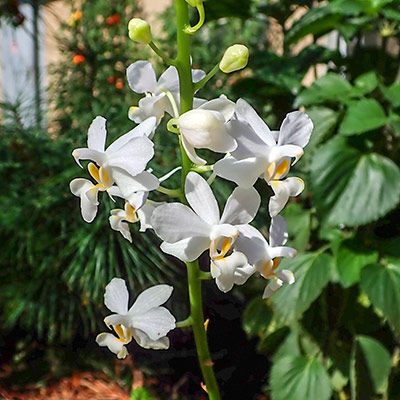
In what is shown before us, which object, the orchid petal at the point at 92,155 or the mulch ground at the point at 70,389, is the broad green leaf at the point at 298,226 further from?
the orchid petal at the point at 92,155

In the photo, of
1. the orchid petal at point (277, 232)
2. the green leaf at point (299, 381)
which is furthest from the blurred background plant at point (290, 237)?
the orchid petal at point (277, 232)

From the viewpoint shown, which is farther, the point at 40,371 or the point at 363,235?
the point at 40,371

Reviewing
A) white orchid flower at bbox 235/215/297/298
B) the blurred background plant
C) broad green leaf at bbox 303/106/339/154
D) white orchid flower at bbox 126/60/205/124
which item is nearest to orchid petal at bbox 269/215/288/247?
white orchid flower at bbox 235/215/297/298

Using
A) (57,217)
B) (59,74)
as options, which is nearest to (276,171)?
(57,217)

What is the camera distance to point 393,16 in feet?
3.40

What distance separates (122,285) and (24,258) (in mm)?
739

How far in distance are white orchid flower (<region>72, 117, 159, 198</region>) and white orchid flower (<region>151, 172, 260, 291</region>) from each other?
2 cm

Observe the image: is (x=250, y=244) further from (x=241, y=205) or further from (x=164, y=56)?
(x=164, y=56)

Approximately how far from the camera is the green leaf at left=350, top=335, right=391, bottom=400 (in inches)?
36.1

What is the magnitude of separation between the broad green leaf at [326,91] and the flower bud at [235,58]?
2.05 ft

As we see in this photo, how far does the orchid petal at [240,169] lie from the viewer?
0.36 metres

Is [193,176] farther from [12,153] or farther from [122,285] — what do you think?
[12,153]

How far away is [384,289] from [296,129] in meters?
0.54

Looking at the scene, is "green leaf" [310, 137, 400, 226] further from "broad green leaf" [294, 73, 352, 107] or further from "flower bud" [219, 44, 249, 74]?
"flower bud" [219, 44, 249, 74]
